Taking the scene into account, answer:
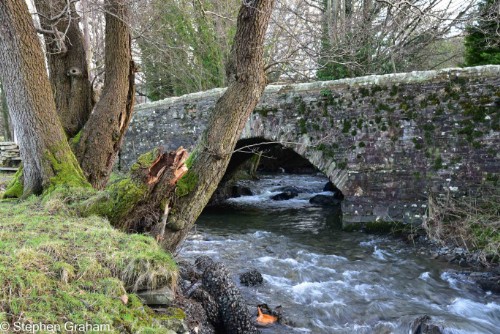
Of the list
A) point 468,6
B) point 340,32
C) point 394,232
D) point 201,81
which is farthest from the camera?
point 201,81

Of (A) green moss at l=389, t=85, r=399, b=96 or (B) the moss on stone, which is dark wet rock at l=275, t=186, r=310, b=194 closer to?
(A) green moss at l=389, t=85, r=399, b=96

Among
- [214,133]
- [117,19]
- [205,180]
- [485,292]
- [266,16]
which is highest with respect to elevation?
[117,19]

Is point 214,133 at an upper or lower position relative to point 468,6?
lower

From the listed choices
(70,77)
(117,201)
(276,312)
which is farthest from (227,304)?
(70,77)

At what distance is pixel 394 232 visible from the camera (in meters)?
8.64

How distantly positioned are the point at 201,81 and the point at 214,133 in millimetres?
11794

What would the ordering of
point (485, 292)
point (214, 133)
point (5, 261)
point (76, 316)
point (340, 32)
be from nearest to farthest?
point (76, 316) → point (5, 261) → point (214, 133) → point (485, 292) → point (340, 32)

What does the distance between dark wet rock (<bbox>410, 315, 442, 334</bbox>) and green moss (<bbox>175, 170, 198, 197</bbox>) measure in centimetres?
294

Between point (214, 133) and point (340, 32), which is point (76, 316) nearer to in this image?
point (214, 133)

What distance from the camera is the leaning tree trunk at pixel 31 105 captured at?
15.9 feet

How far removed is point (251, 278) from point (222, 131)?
2.55 meters

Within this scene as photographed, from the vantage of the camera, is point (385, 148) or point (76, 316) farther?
point (385, 148)

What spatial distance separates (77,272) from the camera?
9.98 feet

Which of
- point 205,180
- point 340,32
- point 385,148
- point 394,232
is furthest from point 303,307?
point 340,32
